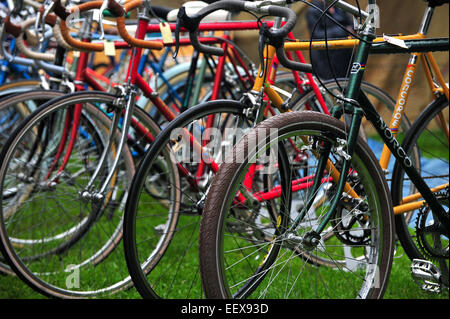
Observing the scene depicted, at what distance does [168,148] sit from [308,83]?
0.95 m

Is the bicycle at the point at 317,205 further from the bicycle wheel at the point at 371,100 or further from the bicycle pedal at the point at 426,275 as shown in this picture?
the bicycle wheel at the point at 371,100

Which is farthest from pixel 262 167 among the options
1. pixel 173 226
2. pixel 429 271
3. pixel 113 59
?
pixel 113 59

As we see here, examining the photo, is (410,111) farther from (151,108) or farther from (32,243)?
(32,243)

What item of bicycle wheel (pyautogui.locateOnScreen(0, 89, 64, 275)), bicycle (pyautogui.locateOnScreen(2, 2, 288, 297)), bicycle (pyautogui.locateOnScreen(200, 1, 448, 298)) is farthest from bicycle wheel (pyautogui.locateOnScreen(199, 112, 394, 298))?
bicycle wheel (pyautogui.locateOnScreen(0, 89, 64, 275))

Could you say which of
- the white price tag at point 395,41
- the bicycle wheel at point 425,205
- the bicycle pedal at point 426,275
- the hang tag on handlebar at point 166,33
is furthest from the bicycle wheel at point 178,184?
the bicycle pedal at point 426,275

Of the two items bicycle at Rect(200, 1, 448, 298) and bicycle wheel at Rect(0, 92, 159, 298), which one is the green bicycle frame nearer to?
bicycle at Rect(200, 1, 448, 298)

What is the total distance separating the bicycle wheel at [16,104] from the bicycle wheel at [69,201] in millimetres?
110

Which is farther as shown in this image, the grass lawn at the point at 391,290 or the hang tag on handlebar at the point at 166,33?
the grass lawn at the point at 391,290

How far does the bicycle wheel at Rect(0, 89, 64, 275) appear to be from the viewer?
9.14 feet

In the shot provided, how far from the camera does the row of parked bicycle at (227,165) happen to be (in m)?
2.03

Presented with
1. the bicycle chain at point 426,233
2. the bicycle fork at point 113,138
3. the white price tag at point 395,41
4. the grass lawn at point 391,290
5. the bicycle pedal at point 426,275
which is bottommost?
the grass lawn at point 391,290

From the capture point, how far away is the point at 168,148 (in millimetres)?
2652

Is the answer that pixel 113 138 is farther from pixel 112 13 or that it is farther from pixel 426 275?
pixel 426 275

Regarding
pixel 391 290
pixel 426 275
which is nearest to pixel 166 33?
pixel 426 275
